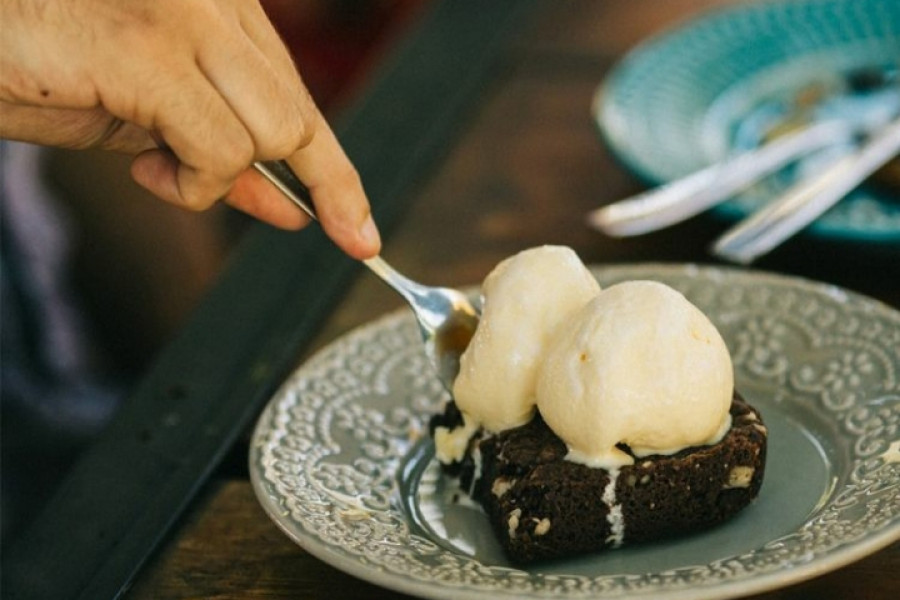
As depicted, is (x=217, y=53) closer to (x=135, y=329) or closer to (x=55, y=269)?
(x=55, y=269)

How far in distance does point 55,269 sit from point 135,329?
205mm

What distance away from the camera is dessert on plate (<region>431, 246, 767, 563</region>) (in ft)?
2.31

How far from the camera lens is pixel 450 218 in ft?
4.00

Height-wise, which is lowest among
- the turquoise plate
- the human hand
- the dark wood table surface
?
the dark wood table surface

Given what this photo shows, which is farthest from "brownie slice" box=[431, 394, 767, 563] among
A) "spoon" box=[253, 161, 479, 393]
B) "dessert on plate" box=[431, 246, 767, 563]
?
"spoon" box=[253, 161, 479, 393]

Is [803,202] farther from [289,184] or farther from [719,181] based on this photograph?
[289,184]

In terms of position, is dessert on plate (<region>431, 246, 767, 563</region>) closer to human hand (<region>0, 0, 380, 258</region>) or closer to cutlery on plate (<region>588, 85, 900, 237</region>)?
human hand (<region>0, 0, 380, 258</region>)

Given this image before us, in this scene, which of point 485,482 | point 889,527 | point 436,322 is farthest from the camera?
point 436,322

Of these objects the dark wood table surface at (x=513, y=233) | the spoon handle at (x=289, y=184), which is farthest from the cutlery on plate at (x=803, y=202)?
the spoon handle at (x=289, y=184)

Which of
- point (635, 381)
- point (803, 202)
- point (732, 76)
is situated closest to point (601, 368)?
point (635, 381)

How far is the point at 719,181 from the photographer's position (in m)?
1.10

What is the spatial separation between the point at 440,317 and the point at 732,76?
61cm

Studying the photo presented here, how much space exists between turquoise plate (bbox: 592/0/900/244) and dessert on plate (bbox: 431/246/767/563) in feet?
1.38

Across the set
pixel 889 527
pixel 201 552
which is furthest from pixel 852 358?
pixel 201 552
